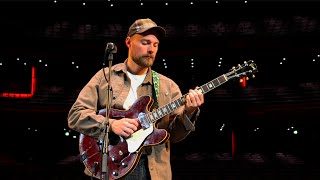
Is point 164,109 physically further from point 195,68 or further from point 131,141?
point 195,68

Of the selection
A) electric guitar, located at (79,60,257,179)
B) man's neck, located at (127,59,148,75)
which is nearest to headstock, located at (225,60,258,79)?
electric guitar, located at (79,60,257,179)

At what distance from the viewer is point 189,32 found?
1586 centimetres

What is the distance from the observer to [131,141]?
3357 millimetres

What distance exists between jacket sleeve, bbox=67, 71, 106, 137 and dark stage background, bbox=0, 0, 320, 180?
974 cm

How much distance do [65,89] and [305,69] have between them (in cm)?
874

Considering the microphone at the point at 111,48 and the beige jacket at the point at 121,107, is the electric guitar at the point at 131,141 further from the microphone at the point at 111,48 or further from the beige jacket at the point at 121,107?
the microphone at the point at 111,48

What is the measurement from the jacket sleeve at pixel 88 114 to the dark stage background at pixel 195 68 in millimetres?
9736

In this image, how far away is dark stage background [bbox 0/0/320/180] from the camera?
47.1 feet

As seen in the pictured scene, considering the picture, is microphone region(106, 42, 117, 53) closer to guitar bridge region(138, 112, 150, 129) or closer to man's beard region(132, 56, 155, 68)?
man's beard region(132, 56, 155, 68)

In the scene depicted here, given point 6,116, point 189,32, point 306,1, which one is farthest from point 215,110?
point 6,116

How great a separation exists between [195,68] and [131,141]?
13.4 m

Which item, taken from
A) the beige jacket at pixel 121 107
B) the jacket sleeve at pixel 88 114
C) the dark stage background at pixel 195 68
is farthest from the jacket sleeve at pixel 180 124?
the dark stage background at pixel 195 68

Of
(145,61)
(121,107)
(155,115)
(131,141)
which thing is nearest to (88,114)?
(121,107)

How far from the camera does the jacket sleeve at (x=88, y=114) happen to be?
3.41 m
